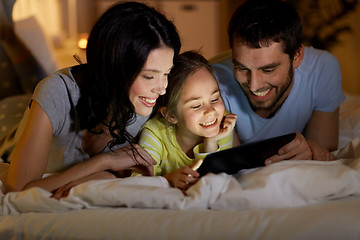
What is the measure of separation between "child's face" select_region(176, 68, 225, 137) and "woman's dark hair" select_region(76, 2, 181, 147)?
0.46 ft

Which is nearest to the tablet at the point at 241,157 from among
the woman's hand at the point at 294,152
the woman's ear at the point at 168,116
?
the woman's hand at the point at 294,152

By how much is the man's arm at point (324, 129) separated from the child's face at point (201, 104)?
0.45 meters

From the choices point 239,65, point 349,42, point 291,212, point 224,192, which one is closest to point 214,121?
point 239,65

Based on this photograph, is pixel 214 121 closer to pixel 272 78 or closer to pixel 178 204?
pixel 272 78

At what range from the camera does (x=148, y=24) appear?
4.01 feet

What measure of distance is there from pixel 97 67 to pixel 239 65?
51 centimetres

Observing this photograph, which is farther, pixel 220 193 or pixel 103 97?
pixel 103 97

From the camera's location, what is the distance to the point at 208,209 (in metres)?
1.08

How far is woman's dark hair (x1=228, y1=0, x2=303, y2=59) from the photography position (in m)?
1.42

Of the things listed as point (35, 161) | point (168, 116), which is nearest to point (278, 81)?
point (168, 116)

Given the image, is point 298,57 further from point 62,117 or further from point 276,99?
point 62,117

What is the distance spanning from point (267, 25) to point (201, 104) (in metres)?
0.36

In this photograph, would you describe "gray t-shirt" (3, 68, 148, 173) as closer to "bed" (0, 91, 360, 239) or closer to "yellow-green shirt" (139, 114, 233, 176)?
"yellow-green shirt" (139, 114, 233, 176)

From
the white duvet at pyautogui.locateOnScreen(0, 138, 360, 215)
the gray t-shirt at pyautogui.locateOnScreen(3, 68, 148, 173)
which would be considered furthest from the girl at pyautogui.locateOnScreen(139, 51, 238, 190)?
the white duvet at pyautogui.locateOnScreen(0, 138, 360, 215)
